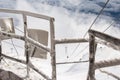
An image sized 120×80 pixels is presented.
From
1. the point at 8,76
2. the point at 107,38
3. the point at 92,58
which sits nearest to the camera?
the point at 107,38

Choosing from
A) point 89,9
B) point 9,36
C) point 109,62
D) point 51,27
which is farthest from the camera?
point 89,9

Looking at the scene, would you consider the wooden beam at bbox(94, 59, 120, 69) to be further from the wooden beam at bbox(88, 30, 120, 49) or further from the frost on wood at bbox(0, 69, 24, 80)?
the frost on wood at bbox(0, 69, 24, 80)

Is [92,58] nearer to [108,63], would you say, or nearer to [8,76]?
[108,63]

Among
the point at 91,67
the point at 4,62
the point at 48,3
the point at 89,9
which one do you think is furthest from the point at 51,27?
the point at 48,3

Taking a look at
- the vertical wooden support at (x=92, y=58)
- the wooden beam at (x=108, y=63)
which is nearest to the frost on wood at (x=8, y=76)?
Answer: the vertical wooden support at (x=92, y=58)

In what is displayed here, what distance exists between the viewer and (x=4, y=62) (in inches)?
253

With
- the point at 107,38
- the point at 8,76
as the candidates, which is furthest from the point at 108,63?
the point at 8,76

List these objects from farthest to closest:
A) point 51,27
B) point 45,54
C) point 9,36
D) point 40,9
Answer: point 40,9
point 45,54
point 9,36
point 51,27

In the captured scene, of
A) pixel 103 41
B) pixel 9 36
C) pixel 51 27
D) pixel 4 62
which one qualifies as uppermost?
pixel 103 41

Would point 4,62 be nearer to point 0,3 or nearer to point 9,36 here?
point 9,36

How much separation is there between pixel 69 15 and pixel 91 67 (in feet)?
173

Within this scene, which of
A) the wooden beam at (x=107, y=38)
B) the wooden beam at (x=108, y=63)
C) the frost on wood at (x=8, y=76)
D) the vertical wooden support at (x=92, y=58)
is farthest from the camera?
the frost on wood at (x=8, y=76)

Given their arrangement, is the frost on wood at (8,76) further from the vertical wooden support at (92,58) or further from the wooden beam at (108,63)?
the wooden beam at (108,63)

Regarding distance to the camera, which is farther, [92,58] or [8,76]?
[8,76]
